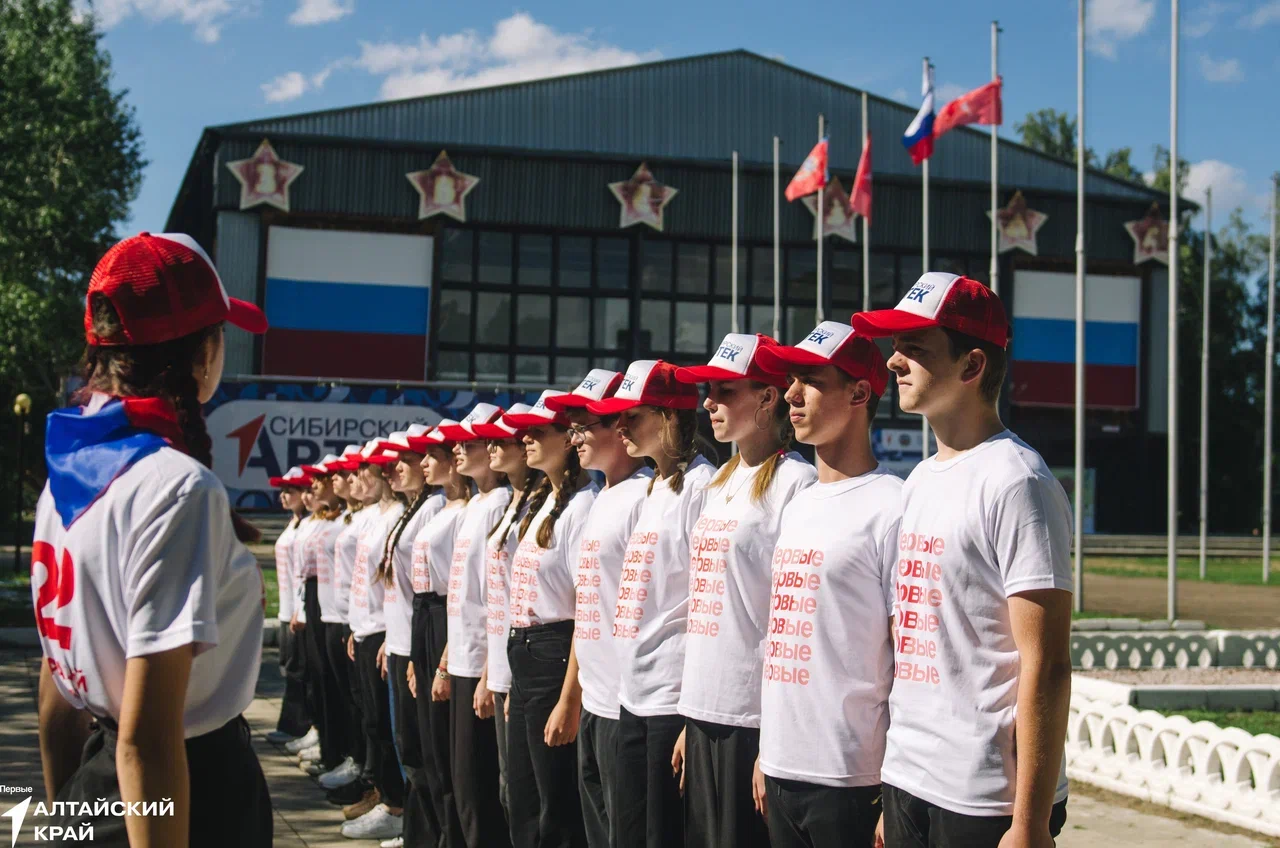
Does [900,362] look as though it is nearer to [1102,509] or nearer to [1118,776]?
[1118,776]

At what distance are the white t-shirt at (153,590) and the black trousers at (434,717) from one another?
14.6 ft

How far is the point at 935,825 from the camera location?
3.34m

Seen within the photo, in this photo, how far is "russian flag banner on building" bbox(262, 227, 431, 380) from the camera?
124 feet

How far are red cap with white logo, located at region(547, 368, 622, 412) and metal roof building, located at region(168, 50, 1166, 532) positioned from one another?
32587 millimetres

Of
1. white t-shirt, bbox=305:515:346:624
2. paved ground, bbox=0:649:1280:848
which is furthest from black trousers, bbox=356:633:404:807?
white t-shirt, bbox=305:515:346:624

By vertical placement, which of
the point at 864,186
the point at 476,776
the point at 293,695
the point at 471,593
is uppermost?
the point at 864,186

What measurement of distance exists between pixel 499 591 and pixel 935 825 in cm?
338

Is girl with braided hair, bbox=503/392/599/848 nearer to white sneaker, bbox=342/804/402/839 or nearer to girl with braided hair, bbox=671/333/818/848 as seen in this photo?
girl with braided hair, bbox=671/333/818/848

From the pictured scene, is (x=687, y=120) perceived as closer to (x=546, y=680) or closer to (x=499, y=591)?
(x=499, y=591)

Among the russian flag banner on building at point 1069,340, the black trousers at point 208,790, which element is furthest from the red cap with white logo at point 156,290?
the russian flag banner on building at point 1069,340

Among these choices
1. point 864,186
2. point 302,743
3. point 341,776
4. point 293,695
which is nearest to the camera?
point 341,776

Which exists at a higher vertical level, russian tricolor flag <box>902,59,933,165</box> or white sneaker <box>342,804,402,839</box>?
russian tricolor flag <box>902,59,933,165</box>

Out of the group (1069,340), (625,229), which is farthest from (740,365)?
(1069,340)

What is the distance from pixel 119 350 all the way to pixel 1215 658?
50.1 feet
